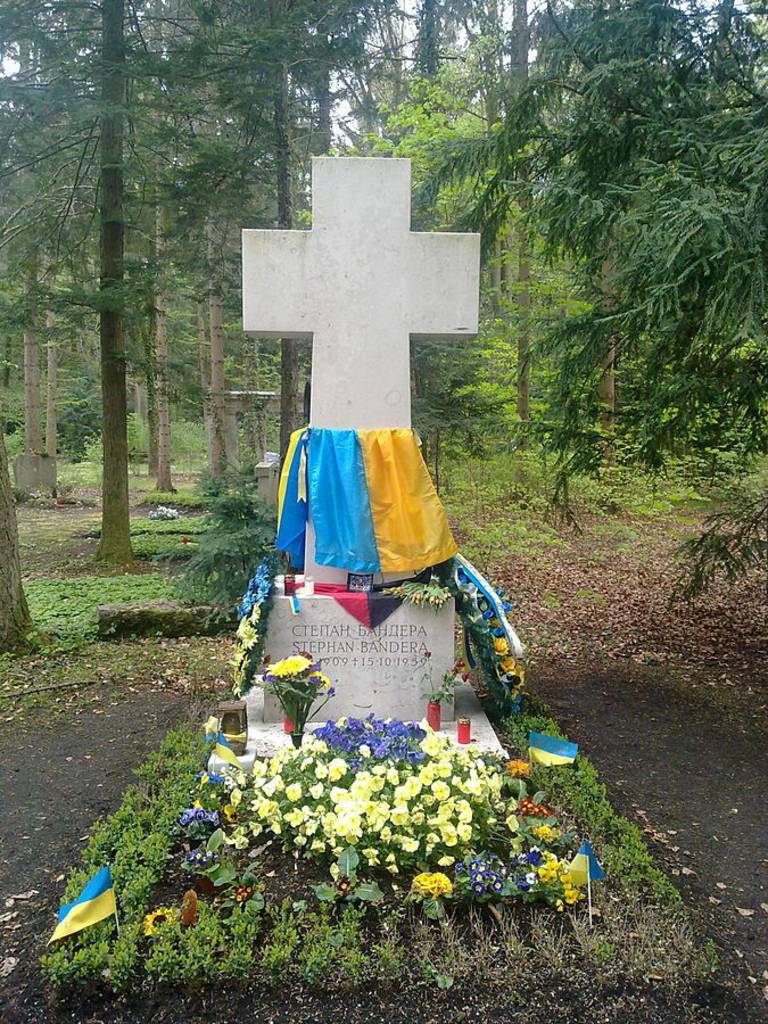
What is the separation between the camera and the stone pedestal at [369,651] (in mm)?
4383

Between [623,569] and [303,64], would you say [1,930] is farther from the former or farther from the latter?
[303,64]

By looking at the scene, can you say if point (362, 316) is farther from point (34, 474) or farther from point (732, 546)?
point (34, 474)

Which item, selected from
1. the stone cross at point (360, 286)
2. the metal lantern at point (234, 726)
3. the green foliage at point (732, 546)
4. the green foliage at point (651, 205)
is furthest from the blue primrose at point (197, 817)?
the green foliage at point (732, 546)

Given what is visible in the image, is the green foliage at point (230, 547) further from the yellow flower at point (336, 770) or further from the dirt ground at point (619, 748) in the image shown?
the yellow flower at point (336, 770)

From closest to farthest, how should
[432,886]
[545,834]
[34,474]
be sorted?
[432,886], [545,834], [34,474]

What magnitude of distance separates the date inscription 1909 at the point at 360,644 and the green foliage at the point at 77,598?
3169mm

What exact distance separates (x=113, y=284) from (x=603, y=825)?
8.26 m

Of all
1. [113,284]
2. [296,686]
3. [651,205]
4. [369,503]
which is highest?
[113,284]

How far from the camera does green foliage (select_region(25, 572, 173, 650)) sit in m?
6.72

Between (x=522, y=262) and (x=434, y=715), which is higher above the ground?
(x=522, y=262)

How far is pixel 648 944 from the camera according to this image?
256 cm

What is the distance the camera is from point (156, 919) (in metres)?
2.60

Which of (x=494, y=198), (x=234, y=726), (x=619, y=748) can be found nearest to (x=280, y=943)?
(x=234, y=726)

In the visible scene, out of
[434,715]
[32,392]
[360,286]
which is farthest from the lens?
[32,392]
